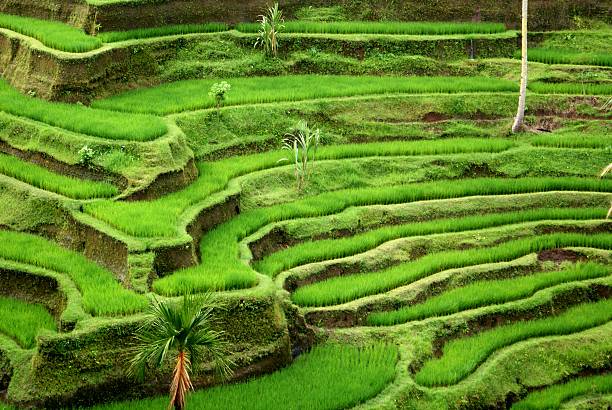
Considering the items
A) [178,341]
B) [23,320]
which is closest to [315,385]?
[178,341]

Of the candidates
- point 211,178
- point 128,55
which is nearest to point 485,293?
point 211,178

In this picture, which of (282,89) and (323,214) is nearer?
(323,214)

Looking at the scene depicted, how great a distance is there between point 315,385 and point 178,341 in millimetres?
2296

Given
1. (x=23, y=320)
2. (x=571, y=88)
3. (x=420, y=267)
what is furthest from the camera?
(x=571, y=88)

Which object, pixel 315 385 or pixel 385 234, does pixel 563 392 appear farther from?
pixel 385 234

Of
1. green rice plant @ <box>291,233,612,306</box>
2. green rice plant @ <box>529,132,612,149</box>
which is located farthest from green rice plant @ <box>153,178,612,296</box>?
green rice plant @ <box>529,132,612,149</box>

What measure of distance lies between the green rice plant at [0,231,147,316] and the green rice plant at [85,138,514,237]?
2.63 feet

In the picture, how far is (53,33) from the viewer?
76.5 feet

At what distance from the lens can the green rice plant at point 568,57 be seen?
2572 centimetres

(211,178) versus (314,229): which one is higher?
(211,178)

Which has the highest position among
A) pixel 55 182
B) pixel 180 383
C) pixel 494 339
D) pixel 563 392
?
pixel 55 182

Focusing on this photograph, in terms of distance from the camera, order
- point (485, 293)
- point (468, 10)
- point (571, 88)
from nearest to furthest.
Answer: point (485, 293) → point (571, 88) → point (468, 10)

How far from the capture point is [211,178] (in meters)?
20.2

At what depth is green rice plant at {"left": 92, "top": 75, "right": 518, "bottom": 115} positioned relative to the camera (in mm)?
22516
